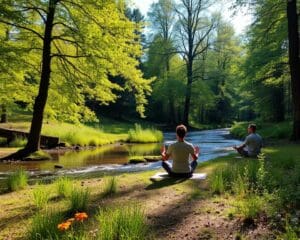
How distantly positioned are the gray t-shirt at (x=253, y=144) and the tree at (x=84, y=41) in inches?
287

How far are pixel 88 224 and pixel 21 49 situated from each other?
495 inches

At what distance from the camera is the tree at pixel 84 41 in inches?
711

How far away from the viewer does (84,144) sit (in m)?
26.4

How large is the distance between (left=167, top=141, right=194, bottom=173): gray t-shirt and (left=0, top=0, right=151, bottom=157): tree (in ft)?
29.7

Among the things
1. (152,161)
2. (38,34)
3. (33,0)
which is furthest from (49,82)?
(152,161)

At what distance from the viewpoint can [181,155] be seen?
10.2m

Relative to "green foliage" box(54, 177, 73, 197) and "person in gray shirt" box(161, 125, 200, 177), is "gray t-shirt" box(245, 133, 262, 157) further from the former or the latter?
"green foliage" box(54, 177, 73, 197)

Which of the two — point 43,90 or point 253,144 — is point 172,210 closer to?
point 253,144

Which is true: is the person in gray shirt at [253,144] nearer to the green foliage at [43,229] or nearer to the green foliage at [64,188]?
the green foliage at [64,188]

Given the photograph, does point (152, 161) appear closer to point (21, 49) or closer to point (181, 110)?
point (21, 49)

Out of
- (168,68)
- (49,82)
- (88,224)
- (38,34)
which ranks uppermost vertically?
(168,68)

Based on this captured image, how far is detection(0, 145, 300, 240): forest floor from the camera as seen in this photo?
6.01 metres

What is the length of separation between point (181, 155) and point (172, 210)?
10.3 ft

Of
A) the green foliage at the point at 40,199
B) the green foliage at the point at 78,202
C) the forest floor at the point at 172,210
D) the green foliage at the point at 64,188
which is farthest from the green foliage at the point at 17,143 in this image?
the green foliage at the point at 78,202
